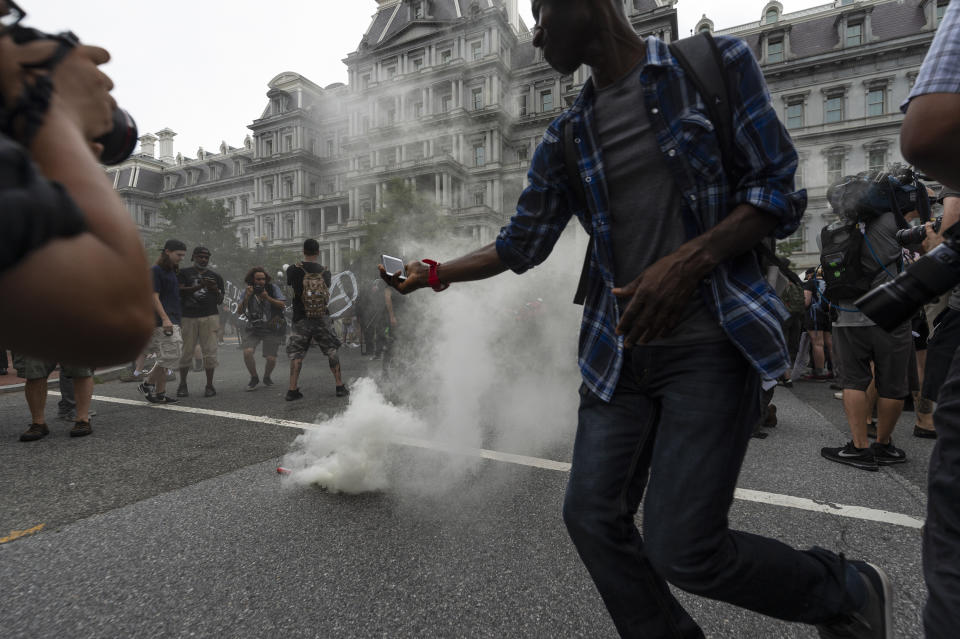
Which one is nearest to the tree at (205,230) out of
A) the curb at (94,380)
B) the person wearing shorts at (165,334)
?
the curb at (94,380)

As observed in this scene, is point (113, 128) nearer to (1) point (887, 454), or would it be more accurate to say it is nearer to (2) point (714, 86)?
(2) point (714, 86)

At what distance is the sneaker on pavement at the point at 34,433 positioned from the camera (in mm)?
4152

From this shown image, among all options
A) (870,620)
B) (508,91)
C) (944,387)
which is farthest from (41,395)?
(508,91)

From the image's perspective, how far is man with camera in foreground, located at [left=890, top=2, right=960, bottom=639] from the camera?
2.79ft

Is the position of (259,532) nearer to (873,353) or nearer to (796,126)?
(873,353)

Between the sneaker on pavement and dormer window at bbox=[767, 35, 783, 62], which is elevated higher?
dormer window at bbox=[767, 35, 783, 62]

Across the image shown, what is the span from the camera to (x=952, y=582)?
0.95 m

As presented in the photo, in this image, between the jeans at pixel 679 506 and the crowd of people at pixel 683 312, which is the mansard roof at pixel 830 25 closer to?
the crowd of people at pixel 683 312

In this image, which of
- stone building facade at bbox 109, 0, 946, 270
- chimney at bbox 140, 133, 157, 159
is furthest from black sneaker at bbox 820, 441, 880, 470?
chimney at bbox 140, 133, 157, 159

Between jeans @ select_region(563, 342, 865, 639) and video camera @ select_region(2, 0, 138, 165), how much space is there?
1217mm

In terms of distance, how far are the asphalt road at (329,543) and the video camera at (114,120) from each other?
61.7 inches

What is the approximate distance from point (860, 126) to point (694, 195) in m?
43.7

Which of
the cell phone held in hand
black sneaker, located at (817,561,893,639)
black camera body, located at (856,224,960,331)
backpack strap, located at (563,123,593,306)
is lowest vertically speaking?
black sneaker, located at (817,561,893,639)

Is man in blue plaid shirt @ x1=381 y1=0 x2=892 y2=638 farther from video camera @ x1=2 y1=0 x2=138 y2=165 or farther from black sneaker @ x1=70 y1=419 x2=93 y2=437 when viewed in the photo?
black sneaker @ x1=70 y1=419 x2=93 y2=437
